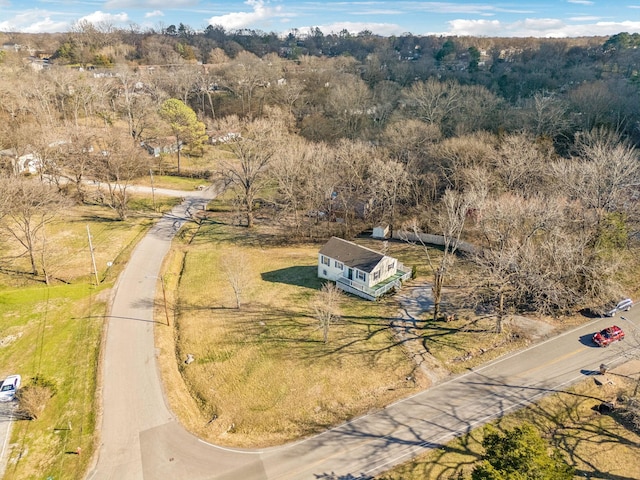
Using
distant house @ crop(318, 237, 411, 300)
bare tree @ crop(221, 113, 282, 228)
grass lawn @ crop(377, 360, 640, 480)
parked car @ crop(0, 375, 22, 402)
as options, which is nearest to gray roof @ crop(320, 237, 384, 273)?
distant house @ crop(318, 237, 411, 300)

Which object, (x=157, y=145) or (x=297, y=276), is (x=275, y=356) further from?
(x=157, y=145)

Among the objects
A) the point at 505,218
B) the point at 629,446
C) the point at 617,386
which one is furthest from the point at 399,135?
the point at 629,446

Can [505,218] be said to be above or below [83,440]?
above

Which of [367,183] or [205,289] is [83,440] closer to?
[205,289]

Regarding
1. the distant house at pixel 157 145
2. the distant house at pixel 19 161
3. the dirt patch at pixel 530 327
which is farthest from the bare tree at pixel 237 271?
the distant house at pixel 157 145

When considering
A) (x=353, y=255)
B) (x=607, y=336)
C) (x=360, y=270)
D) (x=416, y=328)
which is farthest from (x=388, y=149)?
(x=607, y=336)

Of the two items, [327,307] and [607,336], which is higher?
[327,307]
